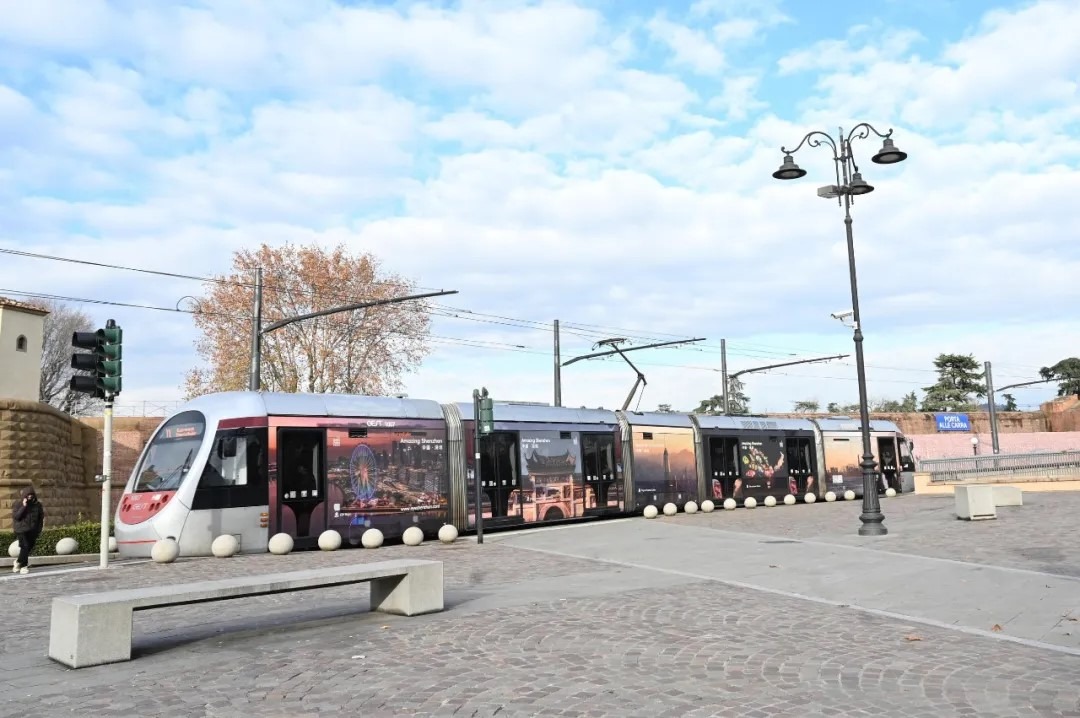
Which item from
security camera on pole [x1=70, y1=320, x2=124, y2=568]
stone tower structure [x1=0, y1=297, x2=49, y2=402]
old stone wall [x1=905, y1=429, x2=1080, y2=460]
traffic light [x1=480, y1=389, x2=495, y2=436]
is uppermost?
stone tower structure [x1=0, y1=297, x2=49, y2=402]

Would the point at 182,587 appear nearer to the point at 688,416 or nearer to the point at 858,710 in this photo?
the point at 858,710

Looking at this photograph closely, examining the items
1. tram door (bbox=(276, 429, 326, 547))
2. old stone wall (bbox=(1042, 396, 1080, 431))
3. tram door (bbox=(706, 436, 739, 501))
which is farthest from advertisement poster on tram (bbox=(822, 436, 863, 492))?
old stone wall (bbox=(1042, 396, 1080, 431))

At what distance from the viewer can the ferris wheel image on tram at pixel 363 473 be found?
1711 centimetres

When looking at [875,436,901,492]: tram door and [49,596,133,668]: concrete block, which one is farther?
[875,436,901,492]: tram door

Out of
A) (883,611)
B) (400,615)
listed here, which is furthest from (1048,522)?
(400,615)

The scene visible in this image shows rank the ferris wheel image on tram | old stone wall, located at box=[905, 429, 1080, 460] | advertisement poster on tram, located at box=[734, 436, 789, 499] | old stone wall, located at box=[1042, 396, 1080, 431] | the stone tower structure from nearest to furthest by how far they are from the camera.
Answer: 1. the ferris wheel image on tram
2. advertisement poster on tram, located at box=[734, 436, 789, 499]
3. the stone tower structure
4. old stone wall, located at box=[905, 429, 1080, 460]
5. old stone wall, located at box=[1042, 396, 1080, 431]

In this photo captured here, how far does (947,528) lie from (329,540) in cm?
1221

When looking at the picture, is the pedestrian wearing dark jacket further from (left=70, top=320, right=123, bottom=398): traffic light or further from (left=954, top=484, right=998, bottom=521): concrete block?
(left=954, top=484, right=998, bottom=521): concrete block

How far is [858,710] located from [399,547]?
12.7 metres

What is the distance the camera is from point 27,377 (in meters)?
36.3

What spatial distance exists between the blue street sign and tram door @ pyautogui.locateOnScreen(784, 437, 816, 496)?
34.9 metres

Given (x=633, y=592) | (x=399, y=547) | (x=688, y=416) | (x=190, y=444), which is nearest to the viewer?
(x=633, y=592)

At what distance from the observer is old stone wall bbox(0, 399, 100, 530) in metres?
27.2

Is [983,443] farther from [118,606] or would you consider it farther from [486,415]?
[118,606]
